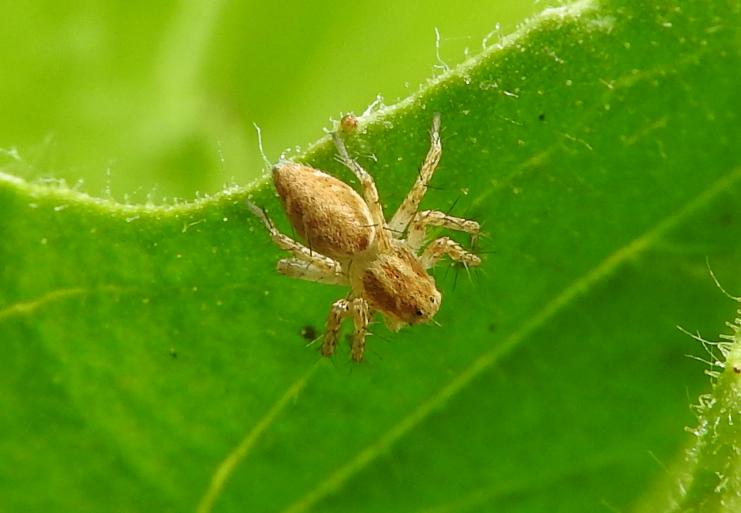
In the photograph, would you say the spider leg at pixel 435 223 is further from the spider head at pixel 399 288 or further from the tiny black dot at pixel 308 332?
the tiny black dot at pixel 308 332

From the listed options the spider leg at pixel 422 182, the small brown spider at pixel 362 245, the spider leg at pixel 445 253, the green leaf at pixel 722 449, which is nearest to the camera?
the green leaf at pixel 722 449

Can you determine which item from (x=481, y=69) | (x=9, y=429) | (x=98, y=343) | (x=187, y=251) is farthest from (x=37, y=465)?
(x=481, y=69)

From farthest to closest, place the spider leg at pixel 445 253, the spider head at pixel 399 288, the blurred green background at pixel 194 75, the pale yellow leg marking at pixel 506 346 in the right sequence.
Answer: the blurred green background at pixel 194 75
the spider head at pixel 399 288
the spider leg at pixel 445 253
the pale yellow leg marking at pixel 506 346

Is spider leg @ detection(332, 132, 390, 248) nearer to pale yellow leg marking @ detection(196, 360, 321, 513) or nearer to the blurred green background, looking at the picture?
pale yellow leg marking @ detection(196, 360, 321, 513)

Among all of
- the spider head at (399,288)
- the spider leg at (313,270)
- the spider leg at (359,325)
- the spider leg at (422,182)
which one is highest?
the spider leg at (422,182)

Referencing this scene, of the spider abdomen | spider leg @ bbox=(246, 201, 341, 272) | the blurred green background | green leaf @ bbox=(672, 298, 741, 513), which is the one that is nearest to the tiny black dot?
spider leg @ bbox=(246, 201, 341, 272)

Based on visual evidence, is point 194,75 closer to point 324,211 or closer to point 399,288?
point 324,211

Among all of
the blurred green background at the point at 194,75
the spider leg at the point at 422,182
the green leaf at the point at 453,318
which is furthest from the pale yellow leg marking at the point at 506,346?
the blurred green background at the point at 194,75
